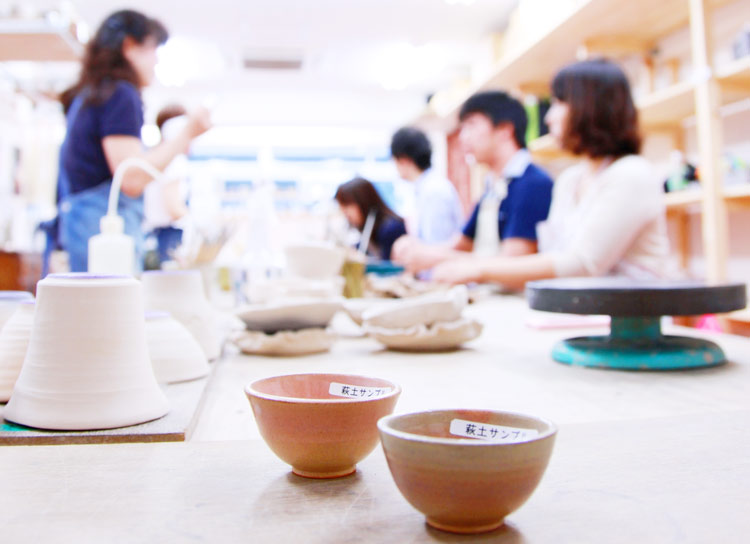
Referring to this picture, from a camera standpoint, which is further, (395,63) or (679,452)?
(395,63)

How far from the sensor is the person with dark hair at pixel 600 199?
5.43ft

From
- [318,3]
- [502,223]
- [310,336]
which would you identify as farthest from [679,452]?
[318,3]

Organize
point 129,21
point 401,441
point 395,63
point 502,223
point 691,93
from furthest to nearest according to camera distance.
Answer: point 395,63 → point 502,223 → point 691,93 → point 129,21 → point 401,441

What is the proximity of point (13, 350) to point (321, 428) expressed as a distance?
0.42 m

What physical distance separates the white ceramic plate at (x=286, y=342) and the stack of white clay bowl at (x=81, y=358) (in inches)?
18.0

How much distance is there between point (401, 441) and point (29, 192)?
6.33m

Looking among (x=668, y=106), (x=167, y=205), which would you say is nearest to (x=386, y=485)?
(x=167, y=205)

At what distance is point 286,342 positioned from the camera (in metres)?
1.07

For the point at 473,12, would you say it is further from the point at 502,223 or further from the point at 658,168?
the point at 502,223

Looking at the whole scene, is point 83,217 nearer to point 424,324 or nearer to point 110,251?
point 110,251

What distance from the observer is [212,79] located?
5.69m

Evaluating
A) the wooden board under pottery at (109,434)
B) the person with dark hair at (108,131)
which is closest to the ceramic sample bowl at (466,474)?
the wooden board under pottery at (109,434)

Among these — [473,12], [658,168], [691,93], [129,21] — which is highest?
[473,12]

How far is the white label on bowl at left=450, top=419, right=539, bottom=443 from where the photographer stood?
0.42m
